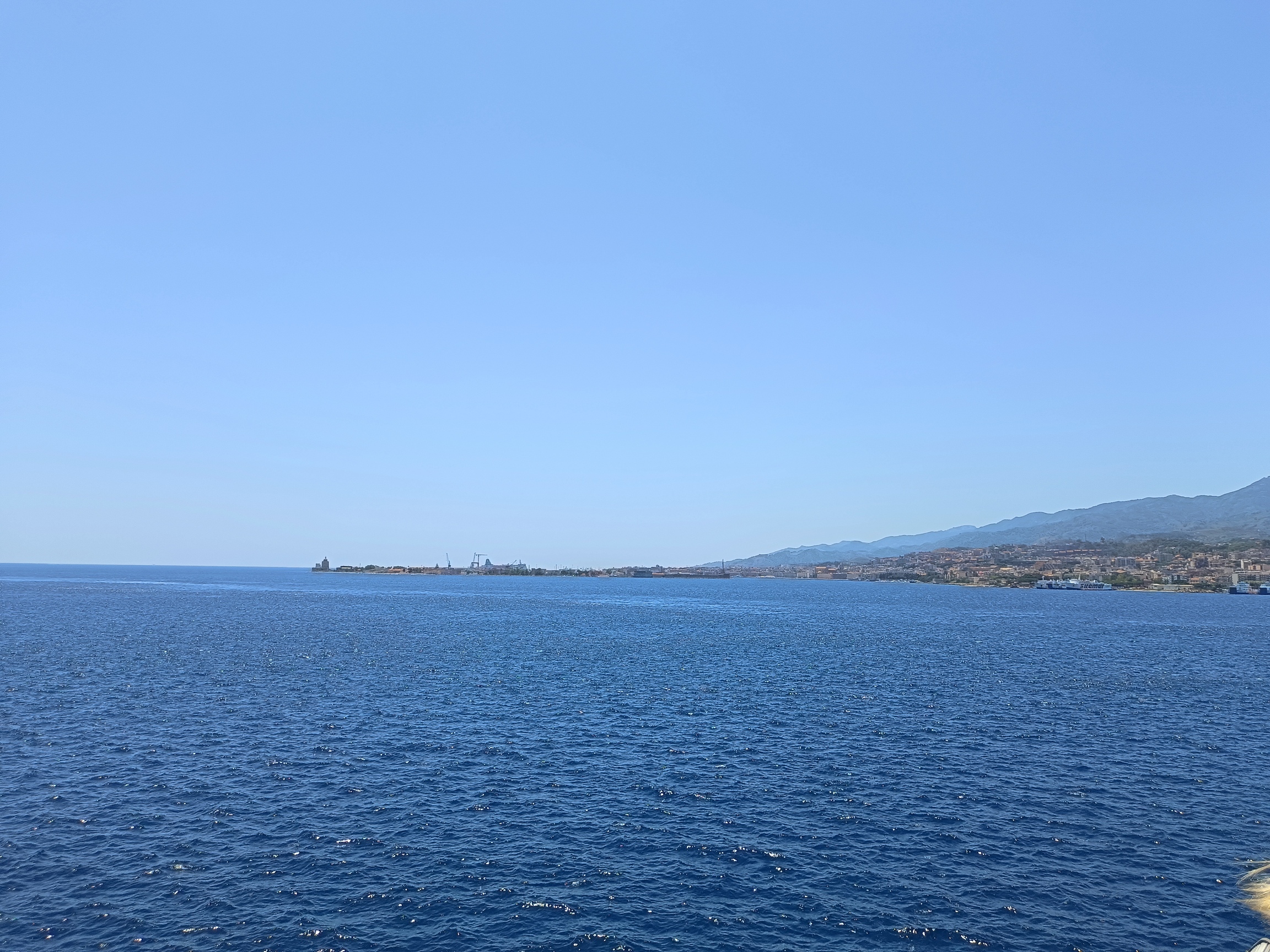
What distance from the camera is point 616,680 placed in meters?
107

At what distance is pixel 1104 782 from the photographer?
200 ft

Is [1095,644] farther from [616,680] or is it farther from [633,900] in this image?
[633,900]

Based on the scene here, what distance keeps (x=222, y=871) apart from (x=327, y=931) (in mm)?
10850

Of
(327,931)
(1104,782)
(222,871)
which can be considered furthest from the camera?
(1104,782)

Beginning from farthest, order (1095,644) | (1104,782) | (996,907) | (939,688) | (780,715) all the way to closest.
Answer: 1. (1095,644)
2. (939,688)
3. (780,715)
4. (1104,782)
5. (996,907)

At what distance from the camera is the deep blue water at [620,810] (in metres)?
37.8

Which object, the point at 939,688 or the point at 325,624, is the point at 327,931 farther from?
the point at 325,624

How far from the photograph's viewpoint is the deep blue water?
124 feet

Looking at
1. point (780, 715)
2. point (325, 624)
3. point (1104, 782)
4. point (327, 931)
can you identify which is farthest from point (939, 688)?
point (325, 624)

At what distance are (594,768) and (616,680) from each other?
43623mm

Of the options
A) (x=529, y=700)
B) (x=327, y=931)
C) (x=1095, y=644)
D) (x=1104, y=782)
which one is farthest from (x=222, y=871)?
(x=1095, y=644)

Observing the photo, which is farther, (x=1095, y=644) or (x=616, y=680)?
(x=1095, y=644)

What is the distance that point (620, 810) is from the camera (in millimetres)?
53688

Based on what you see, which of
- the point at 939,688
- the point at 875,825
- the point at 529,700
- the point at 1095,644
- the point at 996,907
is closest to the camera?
the point at 996,907
